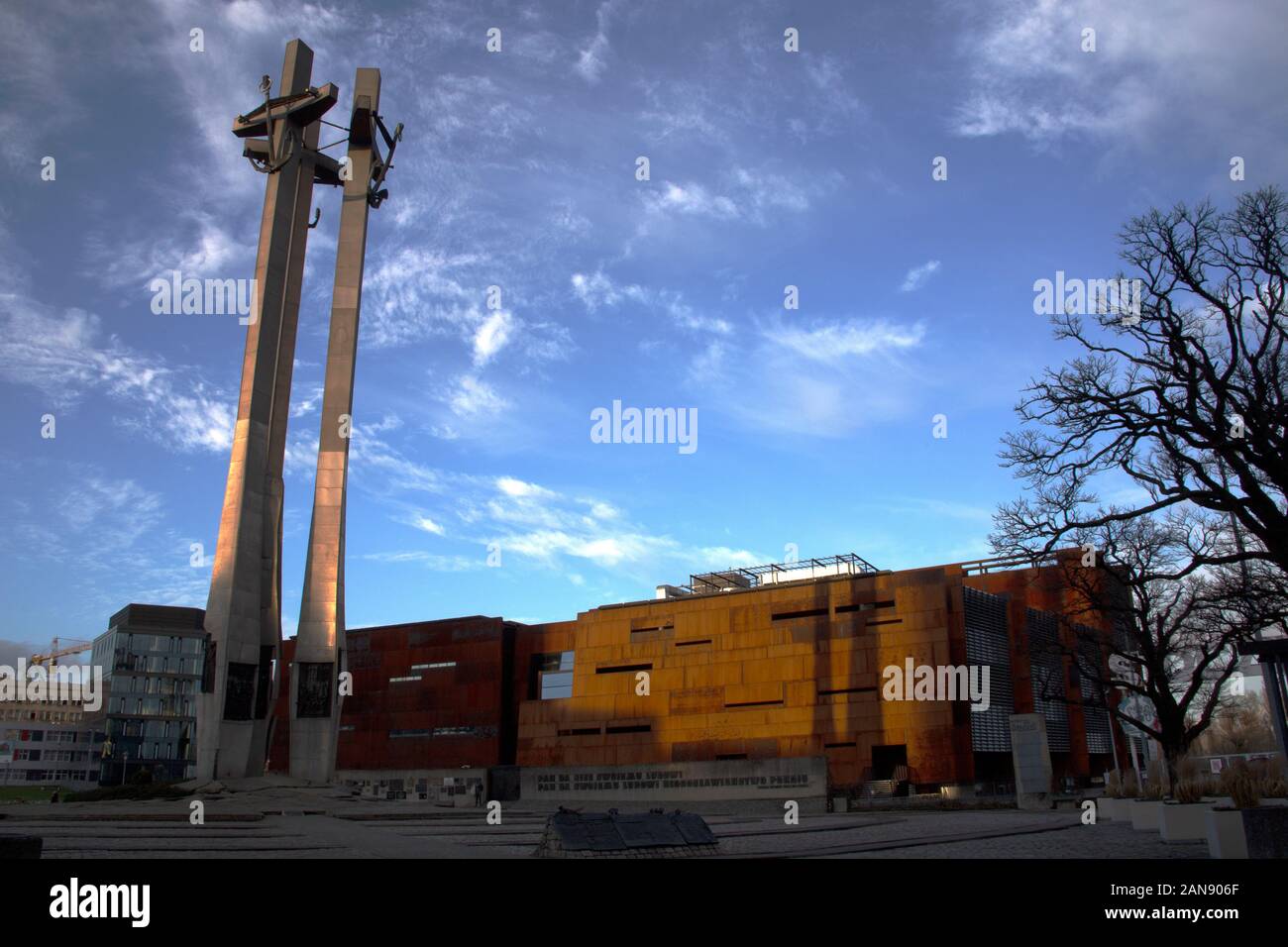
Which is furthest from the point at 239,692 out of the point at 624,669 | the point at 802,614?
the point at 802,614

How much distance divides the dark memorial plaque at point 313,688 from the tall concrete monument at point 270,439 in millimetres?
778

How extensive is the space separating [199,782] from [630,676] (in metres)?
30.7

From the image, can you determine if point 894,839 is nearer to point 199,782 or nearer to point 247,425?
point 199,782

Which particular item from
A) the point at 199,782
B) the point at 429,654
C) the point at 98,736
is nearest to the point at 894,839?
the point at 199,782

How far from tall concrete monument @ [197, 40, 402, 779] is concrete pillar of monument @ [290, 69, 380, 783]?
8 cm

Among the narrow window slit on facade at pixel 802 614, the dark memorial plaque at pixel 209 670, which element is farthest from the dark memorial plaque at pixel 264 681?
the narrow window slit on facade at pixel 802 614

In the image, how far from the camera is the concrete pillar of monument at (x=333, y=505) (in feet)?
131

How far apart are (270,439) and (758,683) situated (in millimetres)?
31650

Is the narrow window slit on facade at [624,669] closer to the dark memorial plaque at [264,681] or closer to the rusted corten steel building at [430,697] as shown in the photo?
the rusted corten steel building at [430,697]

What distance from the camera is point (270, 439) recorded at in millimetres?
42719

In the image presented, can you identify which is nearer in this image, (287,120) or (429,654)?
(287,120)

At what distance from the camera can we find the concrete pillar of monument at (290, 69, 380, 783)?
39.9m

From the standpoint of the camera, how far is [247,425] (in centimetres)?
4019
